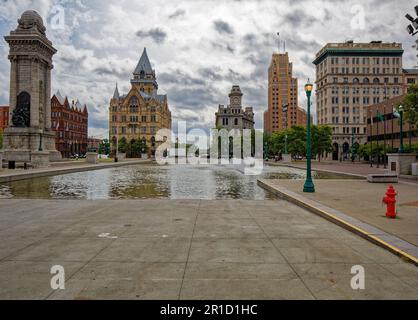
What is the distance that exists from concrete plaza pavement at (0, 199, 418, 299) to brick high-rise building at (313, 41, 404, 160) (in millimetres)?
107904

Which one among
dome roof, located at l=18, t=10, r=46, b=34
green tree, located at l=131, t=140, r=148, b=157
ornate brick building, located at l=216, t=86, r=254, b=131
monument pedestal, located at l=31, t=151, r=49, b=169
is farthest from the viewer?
ornate brick building, located at l=216, t=86, r=254, b=131

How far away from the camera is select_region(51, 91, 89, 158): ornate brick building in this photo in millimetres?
112938

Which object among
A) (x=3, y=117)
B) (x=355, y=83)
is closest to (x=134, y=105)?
(x=3, y=117)

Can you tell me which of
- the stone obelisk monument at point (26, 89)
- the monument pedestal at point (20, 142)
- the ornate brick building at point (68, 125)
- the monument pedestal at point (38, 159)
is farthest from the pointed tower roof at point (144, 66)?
the monument pedestal at point (38, 159)

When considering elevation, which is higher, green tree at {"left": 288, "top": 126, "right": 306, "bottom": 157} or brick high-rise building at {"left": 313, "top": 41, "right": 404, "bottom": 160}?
brick high-rise building at {"left": 313, "top": 41, "right": 404, "bottom": 160}

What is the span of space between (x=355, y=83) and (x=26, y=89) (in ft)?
337

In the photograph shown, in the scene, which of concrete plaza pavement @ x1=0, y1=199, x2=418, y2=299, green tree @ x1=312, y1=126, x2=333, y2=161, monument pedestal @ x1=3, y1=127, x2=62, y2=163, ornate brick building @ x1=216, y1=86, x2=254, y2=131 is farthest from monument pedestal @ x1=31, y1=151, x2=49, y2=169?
ornate brick building @ x1=216, y1=86, x2=254, y2=131

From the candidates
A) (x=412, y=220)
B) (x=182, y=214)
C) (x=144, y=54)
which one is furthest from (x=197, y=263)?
(x=144, y=54)

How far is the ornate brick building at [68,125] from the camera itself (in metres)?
113

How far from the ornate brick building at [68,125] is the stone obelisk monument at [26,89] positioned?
66.4 metres

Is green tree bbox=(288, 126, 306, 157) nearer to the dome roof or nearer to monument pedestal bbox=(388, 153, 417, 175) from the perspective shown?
monument pedestal bbox=(388, 153, 417, 175)

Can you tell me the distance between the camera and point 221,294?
Result: 4750 mm

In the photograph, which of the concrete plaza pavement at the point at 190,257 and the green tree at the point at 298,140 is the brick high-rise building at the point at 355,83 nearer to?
the green tree at the point at 298,140

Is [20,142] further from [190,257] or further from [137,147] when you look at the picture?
[137,147]
